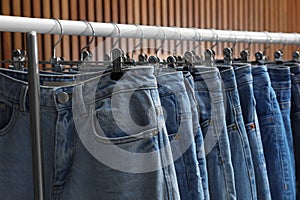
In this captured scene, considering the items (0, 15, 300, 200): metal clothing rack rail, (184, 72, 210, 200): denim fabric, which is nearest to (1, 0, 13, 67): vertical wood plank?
(0, 15, 300, 200): metal clothing rack rail

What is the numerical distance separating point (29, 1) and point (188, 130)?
178 centimetres

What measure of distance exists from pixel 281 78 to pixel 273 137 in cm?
20

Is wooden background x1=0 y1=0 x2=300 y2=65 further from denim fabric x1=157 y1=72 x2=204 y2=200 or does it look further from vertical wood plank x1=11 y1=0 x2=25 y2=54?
denim fabric x1=157 y1=72 x2=204 y2=200

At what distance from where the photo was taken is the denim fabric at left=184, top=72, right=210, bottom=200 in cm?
111

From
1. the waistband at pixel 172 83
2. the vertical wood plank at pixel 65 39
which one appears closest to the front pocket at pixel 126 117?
the waistband at pixel 172 83

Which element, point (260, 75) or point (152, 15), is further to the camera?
point (152, 15)

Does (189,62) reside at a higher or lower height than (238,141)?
higher

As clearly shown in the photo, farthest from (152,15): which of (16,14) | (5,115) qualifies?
(5,115)

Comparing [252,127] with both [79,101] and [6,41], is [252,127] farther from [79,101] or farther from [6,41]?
[6,41]

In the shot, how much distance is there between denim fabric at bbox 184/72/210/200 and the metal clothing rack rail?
298mm

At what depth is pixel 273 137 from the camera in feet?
4.63

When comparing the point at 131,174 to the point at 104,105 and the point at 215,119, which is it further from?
the point at 215,119

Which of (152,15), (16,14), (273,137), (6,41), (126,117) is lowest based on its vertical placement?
(273,137)

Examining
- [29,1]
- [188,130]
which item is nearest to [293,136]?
[188,130]
